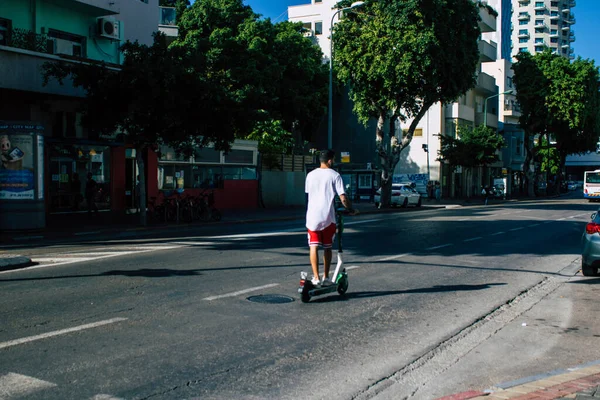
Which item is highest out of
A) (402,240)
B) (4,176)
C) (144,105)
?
(144,105)

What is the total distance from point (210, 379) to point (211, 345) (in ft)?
3.22

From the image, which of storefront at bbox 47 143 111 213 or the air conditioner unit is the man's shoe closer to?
storefront at bbox 47 143 111 213

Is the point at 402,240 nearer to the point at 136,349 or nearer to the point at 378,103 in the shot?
the point at 136,349

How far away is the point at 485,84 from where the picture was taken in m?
62.0

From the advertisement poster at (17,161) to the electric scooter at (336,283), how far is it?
12.4m

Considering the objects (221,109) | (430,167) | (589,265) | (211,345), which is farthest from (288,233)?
(430,167)

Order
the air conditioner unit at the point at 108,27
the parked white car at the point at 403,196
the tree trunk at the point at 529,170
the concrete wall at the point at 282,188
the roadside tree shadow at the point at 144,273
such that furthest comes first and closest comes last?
the tree trunk at the point at 529,170
the parked white car at the point at 403,196
the concrete wall at the point at 282,188
the air conditioner unit at the point at 108,27
the roadside tree shadow at the point at 144,273

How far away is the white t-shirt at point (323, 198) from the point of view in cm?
776

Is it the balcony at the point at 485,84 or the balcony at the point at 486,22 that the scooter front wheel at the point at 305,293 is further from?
the balcony at the point at 486,22

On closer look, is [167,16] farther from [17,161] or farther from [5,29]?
[17,161]

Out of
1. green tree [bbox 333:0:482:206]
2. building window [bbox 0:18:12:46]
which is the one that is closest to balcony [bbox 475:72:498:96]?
green tree [bbox 333:0:482:206]

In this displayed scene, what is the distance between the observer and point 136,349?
5.66 meters

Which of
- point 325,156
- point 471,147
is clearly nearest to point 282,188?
point 471,147

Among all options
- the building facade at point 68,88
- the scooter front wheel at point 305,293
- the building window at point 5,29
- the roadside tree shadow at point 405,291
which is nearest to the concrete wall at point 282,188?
the building facade at point 68,88
